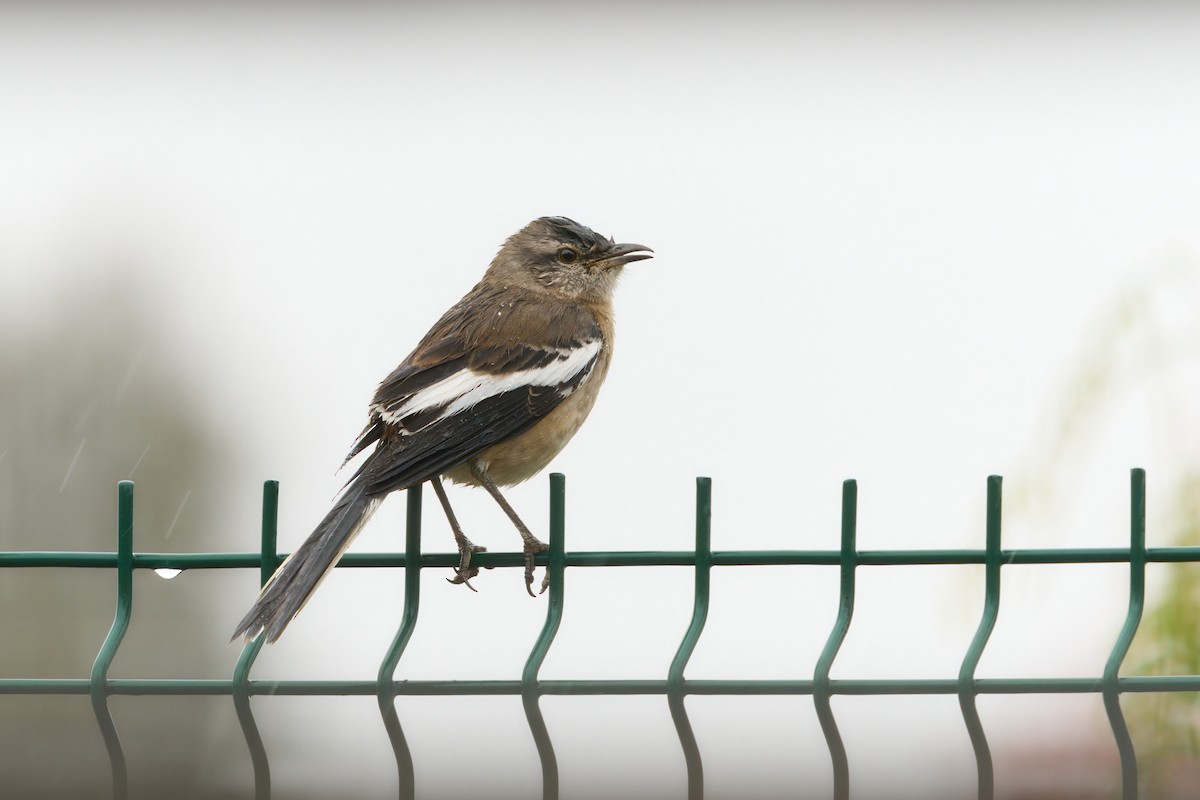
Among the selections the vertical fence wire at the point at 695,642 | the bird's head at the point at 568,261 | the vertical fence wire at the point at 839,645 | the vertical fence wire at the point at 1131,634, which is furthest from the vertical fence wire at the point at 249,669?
the bird's head at the point at 568,261

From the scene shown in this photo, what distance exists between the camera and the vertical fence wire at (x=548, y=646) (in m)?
3.00

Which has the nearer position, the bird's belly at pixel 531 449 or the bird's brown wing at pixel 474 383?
the bird's brown wing at pixel 474 383

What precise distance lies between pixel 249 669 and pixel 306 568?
50 cm

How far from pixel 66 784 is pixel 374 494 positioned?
396cm

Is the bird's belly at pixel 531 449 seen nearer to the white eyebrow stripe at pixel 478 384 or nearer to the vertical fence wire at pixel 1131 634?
the white eyebrow stripe at pixel 478 384

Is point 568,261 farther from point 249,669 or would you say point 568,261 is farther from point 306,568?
point 249,669

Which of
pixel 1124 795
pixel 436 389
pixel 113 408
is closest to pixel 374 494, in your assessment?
pixel 436 389

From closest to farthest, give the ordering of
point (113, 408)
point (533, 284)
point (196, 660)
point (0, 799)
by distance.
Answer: point (0, 799)
point (533, 284)
point (196, 660)
point (113, 408)

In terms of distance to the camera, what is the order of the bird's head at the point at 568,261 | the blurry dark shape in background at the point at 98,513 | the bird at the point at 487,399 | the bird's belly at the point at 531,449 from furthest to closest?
1. the blurry dark shape in background at the point at 98,513
2. the bird's head at the point at 568,261
3. the bird's belly at the point at 531,449
4. the bird at the point at 487,399

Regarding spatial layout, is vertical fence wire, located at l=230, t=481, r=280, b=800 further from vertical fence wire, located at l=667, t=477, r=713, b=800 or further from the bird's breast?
the bird's breast

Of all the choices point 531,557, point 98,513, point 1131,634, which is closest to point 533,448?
point 531,557

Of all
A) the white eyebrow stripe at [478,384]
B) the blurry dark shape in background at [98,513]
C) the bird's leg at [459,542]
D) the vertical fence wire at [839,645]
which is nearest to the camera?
the vertical fence wire at [839,645]

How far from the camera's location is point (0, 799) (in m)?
5.84

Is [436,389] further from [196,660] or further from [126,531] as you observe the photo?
[196,660]
